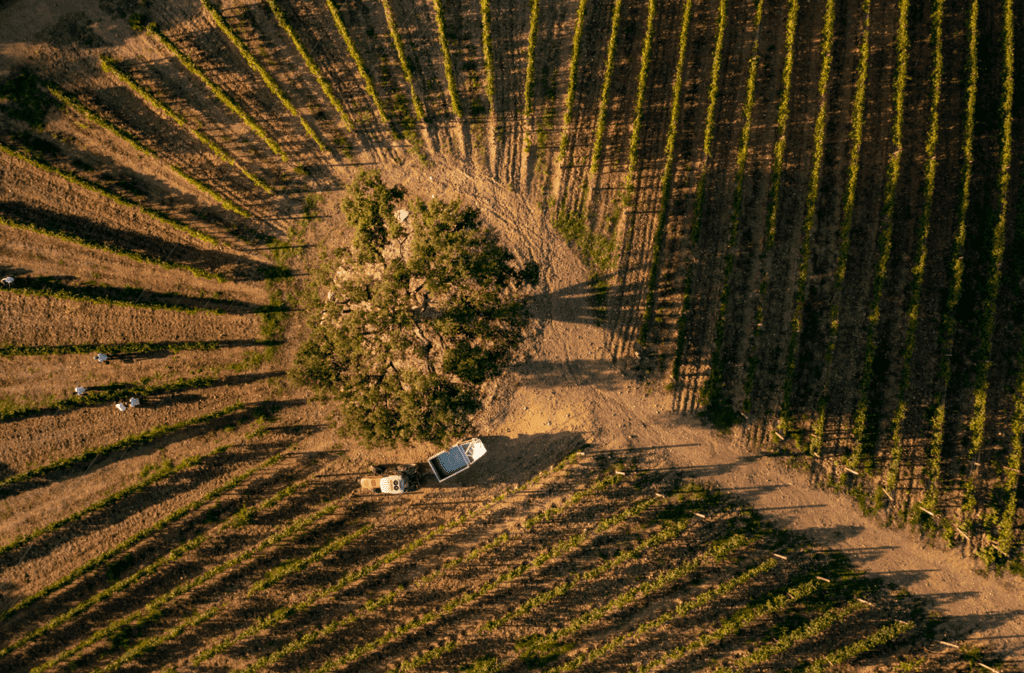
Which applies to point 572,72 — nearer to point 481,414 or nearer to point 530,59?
point 530,59

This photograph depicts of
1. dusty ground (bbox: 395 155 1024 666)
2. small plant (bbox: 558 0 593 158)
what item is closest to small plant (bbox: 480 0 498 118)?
small plant (bbox: 558 0 593 158)

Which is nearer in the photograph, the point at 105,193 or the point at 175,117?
the point at 105,193

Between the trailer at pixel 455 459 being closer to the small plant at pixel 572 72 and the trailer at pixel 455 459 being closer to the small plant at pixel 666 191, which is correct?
the small plant at pixel 666 191

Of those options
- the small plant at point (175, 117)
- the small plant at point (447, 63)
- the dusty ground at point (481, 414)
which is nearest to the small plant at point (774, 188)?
the dusty ground at point (481, 414)

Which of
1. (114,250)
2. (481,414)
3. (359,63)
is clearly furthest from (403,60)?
(481,414)

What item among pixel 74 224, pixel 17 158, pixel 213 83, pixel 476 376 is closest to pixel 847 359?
pixel 476 376

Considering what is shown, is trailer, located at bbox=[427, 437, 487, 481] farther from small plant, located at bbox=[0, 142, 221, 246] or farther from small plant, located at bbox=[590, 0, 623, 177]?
small plant, located at bbox=[0, 142, 221, 246]
